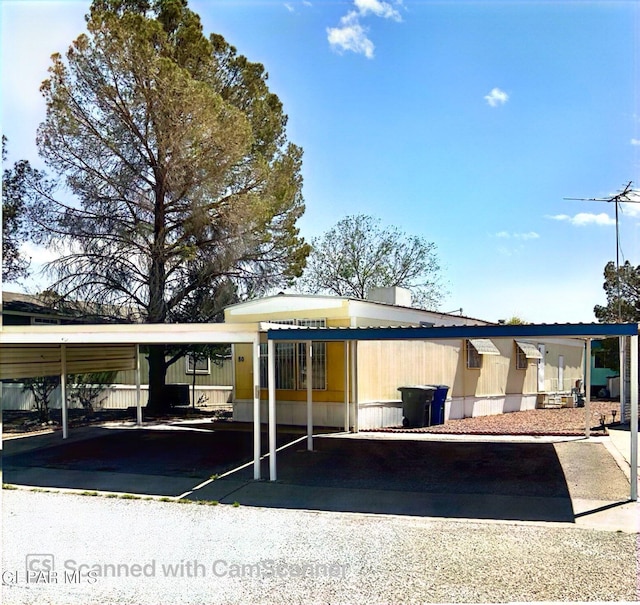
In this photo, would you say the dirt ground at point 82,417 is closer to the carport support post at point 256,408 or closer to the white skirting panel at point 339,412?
the white skirting panel at point 339,412

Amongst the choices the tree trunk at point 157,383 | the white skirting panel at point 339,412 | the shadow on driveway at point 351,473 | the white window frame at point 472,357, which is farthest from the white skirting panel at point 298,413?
the white window frame at point 472,357

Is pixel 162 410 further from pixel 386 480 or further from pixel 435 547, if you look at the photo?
pixel 435 547

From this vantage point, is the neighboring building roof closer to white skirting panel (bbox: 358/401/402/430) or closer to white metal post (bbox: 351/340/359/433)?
white metal post (bbox: 351/340/359/433)

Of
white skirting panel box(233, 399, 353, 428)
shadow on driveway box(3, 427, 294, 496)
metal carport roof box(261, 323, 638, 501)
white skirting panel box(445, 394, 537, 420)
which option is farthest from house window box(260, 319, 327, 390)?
metal carport roof box(261, 323, 638, 501)

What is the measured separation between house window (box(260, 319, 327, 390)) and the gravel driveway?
20.4ft

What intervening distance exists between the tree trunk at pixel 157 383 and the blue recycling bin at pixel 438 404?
7964 mm

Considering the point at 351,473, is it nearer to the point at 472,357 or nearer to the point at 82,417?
the point at 472,357

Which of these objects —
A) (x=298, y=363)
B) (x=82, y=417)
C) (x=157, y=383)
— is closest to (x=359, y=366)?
(x=298, y=363)

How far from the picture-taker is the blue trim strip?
21.8ft

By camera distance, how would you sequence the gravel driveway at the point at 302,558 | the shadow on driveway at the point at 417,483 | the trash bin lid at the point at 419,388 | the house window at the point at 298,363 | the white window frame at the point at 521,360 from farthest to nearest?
the white window frame at the point at 521,360, the trash bin lid at the point at 419,388, the house window at the point at 298,363, the shadow on driveway at the point at 417,483, the gravel driveway at the point at 302,558

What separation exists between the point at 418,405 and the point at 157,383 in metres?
8.03

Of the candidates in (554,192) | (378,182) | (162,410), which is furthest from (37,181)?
(554,192)

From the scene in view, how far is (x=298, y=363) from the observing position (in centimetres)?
1298

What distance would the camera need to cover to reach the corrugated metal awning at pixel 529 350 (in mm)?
17703
